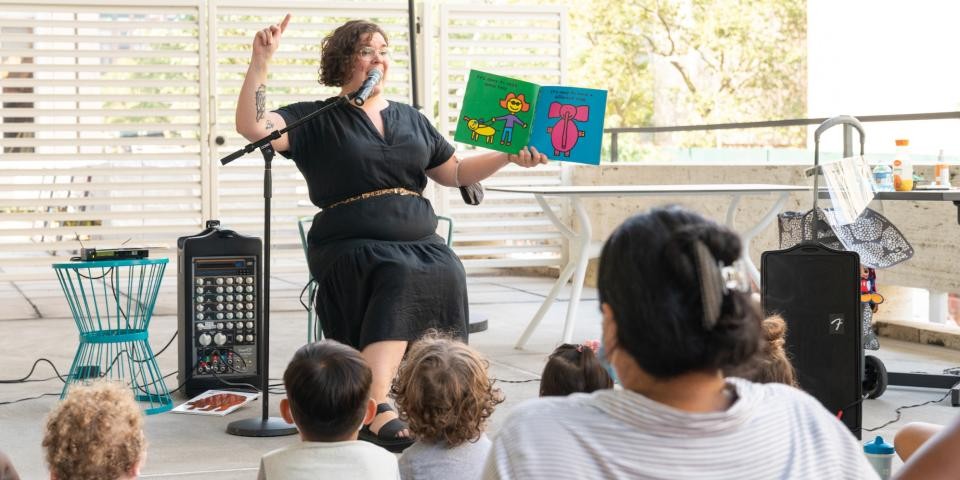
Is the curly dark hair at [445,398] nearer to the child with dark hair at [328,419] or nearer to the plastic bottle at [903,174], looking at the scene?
the child with dark hair at [328,419]

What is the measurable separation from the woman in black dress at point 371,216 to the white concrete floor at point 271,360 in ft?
1.45

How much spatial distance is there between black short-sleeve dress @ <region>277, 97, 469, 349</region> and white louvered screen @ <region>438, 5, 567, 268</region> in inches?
169

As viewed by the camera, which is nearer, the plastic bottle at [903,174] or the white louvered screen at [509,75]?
the plastic bottle at [903,174]

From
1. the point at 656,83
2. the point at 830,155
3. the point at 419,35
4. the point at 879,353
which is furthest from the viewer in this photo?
the point at 656,83

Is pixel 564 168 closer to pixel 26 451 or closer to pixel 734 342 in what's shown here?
pixel 26 451

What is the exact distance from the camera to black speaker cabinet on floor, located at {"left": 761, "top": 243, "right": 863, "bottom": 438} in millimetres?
3973

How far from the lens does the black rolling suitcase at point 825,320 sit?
397cm

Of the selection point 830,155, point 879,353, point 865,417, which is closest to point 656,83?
point 830,155

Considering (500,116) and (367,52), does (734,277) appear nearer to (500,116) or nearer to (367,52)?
(500,116)

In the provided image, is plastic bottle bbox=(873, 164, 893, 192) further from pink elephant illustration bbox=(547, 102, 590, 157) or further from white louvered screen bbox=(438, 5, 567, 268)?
white louvered screen bbox=(438, 5, 567, 268)

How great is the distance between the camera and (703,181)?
776cm

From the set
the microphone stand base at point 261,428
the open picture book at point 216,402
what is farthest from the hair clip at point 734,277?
the open picture book at point 216,402

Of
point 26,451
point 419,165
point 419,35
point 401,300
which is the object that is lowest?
point 26,451

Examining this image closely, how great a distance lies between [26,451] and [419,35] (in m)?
5.05
